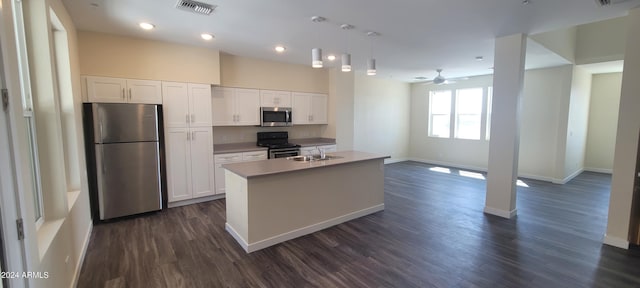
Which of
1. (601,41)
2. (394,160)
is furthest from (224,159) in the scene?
(601,41)

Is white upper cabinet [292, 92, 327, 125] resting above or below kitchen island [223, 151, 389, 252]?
above

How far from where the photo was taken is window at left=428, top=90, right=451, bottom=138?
7875 millimetres

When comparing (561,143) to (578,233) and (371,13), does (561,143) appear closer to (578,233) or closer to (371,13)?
(578,233)

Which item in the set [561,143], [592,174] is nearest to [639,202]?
[561,143]

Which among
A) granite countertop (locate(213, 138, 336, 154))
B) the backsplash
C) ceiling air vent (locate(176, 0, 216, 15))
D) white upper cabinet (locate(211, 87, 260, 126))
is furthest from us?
the backsplash

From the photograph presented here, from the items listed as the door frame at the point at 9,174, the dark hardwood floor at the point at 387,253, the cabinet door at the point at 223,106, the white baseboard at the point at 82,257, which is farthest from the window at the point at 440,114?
the door frame at the point at 9,174

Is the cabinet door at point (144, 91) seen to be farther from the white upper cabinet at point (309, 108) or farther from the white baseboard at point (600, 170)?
the white baseboard at point (600, 170)

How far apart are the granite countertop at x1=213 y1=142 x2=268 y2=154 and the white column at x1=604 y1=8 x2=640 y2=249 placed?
480 cm

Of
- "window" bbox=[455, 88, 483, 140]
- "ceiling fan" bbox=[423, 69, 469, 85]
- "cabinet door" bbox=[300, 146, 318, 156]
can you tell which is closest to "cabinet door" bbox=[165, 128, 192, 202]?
"cabinet door" bbox=[300, 146, 318, 156]

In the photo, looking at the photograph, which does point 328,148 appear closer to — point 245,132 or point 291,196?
point 245,132

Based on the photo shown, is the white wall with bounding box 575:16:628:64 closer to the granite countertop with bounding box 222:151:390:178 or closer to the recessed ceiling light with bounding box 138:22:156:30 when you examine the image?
the granite countertop with bounding box 222:151:390:178

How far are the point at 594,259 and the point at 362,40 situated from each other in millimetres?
3677

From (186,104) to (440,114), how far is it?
6.92 m

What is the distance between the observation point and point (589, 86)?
6621mm
